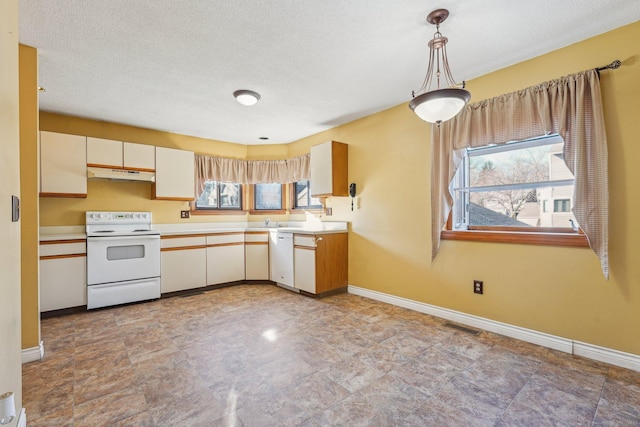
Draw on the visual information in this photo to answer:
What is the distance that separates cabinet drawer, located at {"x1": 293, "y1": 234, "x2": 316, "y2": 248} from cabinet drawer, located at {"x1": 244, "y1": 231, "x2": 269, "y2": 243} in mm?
693

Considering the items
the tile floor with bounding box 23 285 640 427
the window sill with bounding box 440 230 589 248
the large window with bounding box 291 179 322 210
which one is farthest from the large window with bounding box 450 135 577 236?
the large window with bounding box 291 179 322 210

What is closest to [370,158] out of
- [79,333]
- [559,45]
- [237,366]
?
[559,45]

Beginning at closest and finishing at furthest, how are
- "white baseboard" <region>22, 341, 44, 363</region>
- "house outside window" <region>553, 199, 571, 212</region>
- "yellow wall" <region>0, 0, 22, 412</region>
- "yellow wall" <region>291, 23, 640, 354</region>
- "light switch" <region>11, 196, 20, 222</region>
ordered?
"yellow wall" <region>0, 0, 22, 412</region>, "light switch" <region>11, 196, 20, 222</region>, "yellow wall" <region>291, 23, 640, 354</region>, "white baseboard" <region>22, 341, 44, 363</region>, "house outside window" <region>553, 199, 571, 212</region>

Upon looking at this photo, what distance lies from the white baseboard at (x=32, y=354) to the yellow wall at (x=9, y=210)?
40.1 inches

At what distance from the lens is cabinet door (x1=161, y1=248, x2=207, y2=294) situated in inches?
155

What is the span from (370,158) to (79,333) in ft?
11.7

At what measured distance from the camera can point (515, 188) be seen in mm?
2619

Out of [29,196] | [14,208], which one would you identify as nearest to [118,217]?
[29,196]

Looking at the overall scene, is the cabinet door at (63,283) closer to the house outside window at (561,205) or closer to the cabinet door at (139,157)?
the cabinet door at (139,157)

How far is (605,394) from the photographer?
1.77 metres

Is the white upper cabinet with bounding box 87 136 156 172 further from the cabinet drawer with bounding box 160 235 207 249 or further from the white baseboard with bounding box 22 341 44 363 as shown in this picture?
the white baseboard with bounding box 22 341 44 363

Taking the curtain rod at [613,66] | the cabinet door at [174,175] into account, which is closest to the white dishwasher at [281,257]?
the cabinet door at [174,175]

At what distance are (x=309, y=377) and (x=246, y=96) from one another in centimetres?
264

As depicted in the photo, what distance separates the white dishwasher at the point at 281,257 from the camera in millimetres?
4152
